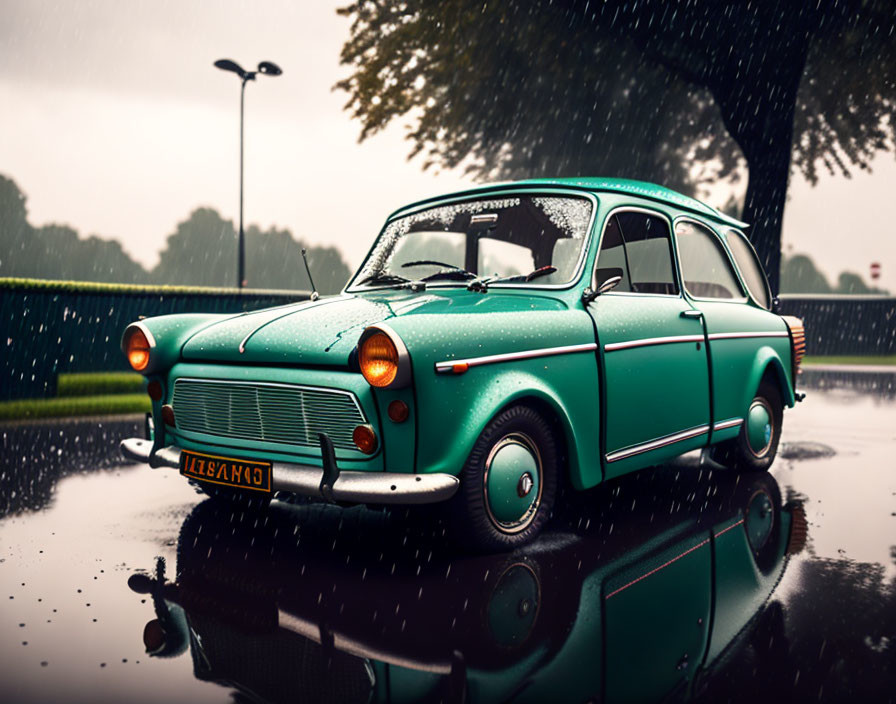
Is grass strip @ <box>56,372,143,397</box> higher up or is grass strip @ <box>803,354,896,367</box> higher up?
grass strip @ <box>803,354,896,367</box>

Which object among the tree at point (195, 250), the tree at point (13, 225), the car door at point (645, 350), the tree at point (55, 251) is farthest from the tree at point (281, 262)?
the car door at point (645, 350)

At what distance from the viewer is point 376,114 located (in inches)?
558

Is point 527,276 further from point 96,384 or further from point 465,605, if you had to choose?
point 96,384

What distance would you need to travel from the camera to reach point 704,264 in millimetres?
5789

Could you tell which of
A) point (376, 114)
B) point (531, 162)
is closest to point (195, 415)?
point (376, 114)

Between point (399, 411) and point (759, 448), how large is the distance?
3.54 metres

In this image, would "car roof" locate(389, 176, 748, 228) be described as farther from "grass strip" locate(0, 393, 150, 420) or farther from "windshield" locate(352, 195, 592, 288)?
"grass strip" locate(0, 393, 150, 420)

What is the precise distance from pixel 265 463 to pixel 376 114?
11.4m

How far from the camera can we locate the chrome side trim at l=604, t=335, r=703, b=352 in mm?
4410

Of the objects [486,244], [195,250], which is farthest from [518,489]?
[195,250]

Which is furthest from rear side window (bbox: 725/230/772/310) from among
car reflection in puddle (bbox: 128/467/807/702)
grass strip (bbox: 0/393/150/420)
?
grass strip (bbox: 0/393/150/420)

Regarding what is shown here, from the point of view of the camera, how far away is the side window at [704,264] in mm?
5445

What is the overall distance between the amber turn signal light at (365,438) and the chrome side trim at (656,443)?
1402mm

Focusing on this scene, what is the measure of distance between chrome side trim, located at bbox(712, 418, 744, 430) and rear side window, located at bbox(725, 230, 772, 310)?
107cm
